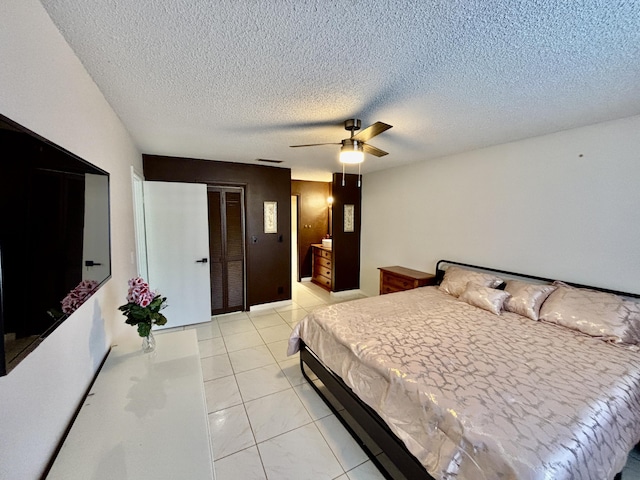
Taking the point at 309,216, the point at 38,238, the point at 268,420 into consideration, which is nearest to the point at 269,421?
the point at 268,420

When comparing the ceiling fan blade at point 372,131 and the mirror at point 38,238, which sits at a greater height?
the ceiling fan blade at point 372,131

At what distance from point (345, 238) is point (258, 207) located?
1.80 meters

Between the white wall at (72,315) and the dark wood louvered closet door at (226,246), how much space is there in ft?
7.43

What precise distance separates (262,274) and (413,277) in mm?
2364

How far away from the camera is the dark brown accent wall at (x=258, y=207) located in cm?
370

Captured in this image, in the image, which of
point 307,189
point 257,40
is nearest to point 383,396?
point 257,40

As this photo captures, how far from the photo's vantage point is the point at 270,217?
431 cm

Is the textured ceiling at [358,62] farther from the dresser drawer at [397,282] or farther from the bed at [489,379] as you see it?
the dresser drawer at [397,282]

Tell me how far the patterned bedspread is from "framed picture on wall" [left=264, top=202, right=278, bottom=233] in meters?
2.37

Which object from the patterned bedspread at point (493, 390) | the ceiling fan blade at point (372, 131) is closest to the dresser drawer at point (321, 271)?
the patterned bedspread at point (493, 390)

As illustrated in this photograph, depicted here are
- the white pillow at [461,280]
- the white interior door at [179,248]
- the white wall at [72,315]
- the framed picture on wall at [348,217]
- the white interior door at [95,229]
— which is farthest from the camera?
the framed picture on wall at [348,217]

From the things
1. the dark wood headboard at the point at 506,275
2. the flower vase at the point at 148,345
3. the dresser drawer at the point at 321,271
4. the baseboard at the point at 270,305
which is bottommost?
the baseboard at the point at 270,305

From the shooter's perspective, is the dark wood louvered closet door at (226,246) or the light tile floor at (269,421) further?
the dark wood louvered closet door at (226,246)

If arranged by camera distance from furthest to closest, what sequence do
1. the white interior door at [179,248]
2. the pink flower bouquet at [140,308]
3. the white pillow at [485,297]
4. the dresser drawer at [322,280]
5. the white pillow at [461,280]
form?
the dresser drawer at [322,280]
the white interior door at [179,248]
the white pillow at [461,280]
the white pillow at [485,297]
the pink flower bouquet at [140,308]
